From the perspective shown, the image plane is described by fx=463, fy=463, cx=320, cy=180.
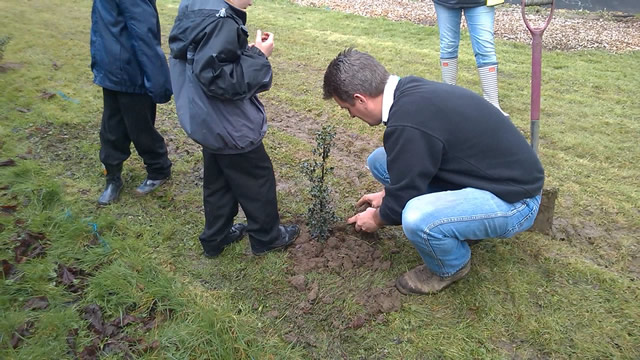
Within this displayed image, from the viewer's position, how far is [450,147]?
2264mm

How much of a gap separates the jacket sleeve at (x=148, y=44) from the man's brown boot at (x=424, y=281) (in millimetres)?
2102

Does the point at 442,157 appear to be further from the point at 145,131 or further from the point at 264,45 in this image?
the point at 145,131

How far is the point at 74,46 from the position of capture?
23.4 feet

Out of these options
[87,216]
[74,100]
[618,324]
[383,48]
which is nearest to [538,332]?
[618,324]

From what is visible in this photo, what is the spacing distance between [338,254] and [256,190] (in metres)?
0.66

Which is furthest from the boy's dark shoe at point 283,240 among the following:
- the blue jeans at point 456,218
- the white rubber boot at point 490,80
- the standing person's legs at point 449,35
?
the standing person's legs at point 449,35

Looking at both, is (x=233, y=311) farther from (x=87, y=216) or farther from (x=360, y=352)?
(x=87, y=216)

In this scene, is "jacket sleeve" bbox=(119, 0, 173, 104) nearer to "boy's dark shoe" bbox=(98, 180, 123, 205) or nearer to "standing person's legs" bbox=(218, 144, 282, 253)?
"boy's dark shoe" bbox=(98, 180, 123, 205)

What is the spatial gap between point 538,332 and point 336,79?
5.53 feet

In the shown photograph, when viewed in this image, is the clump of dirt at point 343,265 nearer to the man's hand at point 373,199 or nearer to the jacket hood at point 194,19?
the man's hand at point 373,199

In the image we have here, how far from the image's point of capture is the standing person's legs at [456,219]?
2.34 meters

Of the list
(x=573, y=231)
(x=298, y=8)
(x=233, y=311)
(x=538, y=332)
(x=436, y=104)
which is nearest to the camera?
(x=436, y=104)

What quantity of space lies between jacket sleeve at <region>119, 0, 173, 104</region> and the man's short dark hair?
1.46 metres

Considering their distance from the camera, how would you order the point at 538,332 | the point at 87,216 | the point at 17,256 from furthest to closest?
the point at 87,216
the point at 17,256
the point at 538,332
